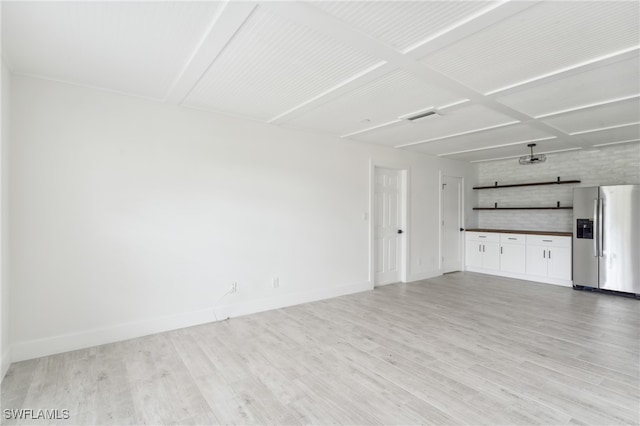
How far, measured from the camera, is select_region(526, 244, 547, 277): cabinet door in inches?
229

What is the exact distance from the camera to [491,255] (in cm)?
657

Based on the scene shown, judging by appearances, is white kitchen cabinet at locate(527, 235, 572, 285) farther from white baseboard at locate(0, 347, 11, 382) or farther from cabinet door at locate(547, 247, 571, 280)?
white baseboard at locate(0, 347, 11, 382)

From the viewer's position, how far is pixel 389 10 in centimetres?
185

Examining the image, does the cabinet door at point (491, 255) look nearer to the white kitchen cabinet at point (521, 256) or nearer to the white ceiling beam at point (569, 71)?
the white kitchen cabinet at point (521, 256)

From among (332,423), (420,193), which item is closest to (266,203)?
(332,423)

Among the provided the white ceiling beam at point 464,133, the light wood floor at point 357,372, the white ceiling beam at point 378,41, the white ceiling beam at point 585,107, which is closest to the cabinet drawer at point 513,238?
the light wood floor at point 357,372

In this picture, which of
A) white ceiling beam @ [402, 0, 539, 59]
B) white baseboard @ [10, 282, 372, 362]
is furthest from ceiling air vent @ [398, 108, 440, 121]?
white baseboard @ [10, 282, 372, 362]

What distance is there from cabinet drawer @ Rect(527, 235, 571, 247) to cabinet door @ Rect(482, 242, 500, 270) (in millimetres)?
639

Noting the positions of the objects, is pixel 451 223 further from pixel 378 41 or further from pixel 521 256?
pixel 378 41

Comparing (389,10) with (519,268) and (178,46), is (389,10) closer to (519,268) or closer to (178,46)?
(178,46)

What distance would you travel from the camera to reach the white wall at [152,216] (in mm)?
2811

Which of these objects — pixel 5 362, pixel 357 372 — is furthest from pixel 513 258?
pixel 5 362

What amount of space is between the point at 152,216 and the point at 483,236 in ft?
A: 20.9

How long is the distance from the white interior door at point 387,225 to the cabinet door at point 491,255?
2.21 m
